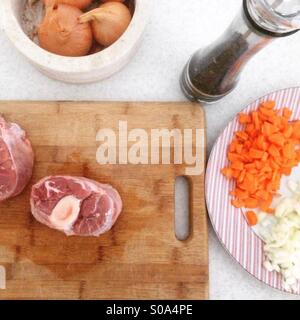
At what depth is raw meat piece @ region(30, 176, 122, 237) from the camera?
0.96 meters

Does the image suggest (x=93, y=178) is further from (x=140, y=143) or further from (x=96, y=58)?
(x=96, y=58)

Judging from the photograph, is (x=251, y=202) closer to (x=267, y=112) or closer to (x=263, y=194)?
(x=263, y=194)

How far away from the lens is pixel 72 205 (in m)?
0.97

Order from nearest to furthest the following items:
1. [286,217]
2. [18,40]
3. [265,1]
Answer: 1. [265,1]
2. [18,40]
3. [286,217]

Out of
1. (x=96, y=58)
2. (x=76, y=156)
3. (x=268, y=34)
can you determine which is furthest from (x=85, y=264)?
(x=268, y=34)

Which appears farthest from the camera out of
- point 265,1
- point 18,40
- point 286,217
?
point 286,217

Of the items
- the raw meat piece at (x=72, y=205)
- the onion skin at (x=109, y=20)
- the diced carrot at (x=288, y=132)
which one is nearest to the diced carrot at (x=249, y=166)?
the diced carrot at (x=288, y=132)

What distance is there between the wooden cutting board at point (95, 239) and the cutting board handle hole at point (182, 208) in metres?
0.03

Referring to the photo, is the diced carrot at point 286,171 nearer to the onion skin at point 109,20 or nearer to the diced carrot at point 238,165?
the diced carrot at point 238,165

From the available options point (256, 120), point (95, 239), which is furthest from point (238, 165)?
point (95, 239)

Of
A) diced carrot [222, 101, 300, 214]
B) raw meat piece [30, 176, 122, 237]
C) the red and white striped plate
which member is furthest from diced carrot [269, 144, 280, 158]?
raw meat piece [30, 176, 122, 237]
